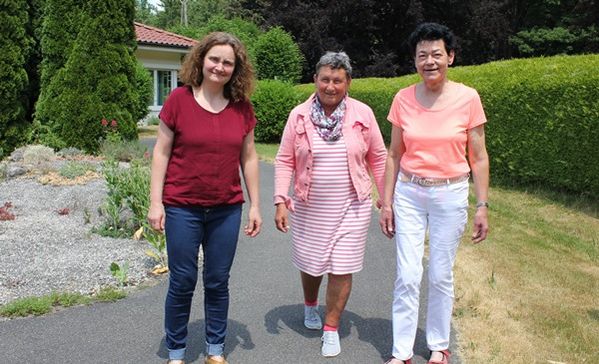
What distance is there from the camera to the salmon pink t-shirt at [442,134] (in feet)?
10.6

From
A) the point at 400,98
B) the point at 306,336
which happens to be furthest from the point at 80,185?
the point at 400,98

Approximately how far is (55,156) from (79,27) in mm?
2650

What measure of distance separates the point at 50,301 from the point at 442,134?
123 inches

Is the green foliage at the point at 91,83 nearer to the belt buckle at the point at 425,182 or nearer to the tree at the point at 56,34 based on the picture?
the tree at the point at 56,34

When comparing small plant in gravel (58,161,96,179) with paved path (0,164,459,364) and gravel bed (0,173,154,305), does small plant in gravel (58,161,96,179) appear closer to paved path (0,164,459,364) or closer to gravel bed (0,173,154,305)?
gravel bed (0,173,154,305)

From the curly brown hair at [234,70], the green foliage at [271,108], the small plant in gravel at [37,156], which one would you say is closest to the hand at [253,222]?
the curly brown hair at [234,70]

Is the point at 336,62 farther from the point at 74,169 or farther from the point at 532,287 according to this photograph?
the point at 74,169

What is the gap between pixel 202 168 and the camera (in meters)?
3.15

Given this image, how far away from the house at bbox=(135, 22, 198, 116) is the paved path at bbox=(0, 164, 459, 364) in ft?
63.0

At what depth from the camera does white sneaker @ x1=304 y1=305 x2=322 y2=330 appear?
411 centimetres

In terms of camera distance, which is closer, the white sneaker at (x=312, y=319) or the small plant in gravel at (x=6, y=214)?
the white sneaker at (x=312, y=319)

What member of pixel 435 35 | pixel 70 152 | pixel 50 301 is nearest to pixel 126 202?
pixel 50 301

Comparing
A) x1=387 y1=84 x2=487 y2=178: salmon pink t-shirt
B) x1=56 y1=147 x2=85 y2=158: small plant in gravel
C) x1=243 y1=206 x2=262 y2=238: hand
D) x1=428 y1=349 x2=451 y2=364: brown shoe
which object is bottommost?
x1=428 y1=349 x2=451 y2=364: brown shoe

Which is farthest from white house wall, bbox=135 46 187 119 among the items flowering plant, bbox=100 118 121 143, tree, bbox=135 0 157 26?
Result: tree, bbox=135 0 157 26
